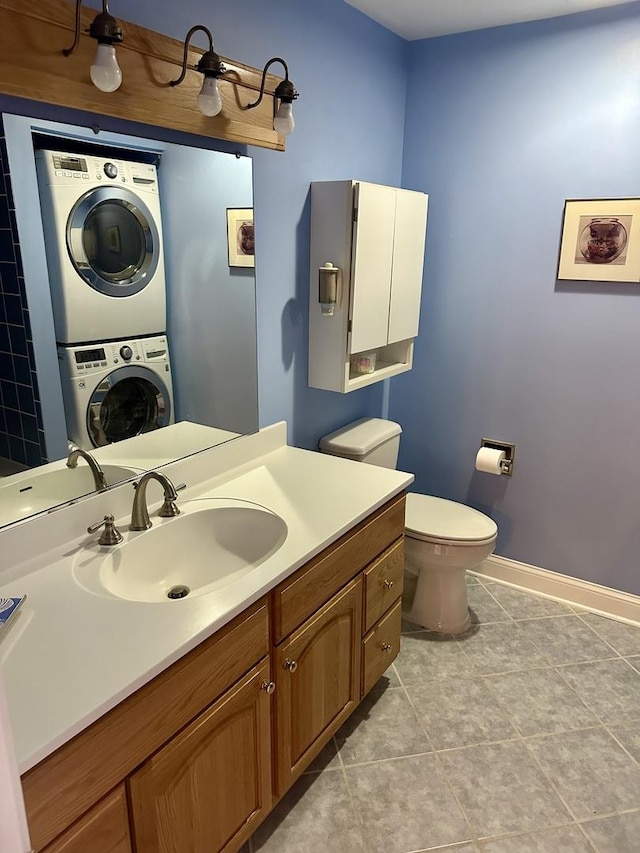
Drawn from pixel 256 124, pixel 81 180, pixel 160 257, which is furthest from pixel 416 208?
pixel 81 180

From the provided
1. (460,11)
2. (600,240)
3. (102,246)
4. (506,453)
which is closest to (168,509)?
(102,246)

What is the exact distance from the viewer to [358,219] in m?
2.09

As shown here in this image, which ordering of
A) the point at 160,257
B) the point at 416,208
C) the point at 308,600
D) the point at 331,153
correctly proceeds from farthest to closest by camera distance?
1. the point at 416,208
2. the point at 331,153
3. the point at 160,257
4. the point at 308,600

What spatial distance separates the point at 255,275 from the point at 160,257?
386 mm

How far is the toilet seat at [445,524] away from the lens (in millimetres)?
2366

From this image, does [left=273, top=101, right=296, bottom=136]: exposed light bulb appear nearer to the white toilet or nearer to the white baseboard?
the white toilet

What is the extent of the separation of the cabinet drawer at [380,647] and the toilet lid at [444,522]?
401mm

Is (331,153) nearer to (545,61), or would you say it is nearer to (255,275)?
(255,275)

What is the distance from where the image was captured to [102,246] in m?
1.49

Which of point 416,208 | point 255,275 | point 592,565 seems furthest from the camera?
point 592,565

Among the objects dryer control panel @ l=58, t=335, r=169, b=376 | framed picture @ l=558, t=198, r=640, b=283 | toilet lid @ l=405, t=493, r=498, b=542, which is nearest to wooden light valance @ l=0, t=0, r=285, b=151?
dryer control panel @ l=58, t=335, r=169, b=376

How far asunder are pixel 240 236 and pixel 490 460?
1506 millimetres

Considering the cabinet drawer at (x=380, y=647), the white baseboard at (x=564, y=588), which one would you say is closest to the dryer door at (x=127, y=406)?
the cabinet drawer at (x=380, y=647)

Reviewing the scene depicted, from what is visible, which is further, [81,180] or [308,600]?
[308,600]
